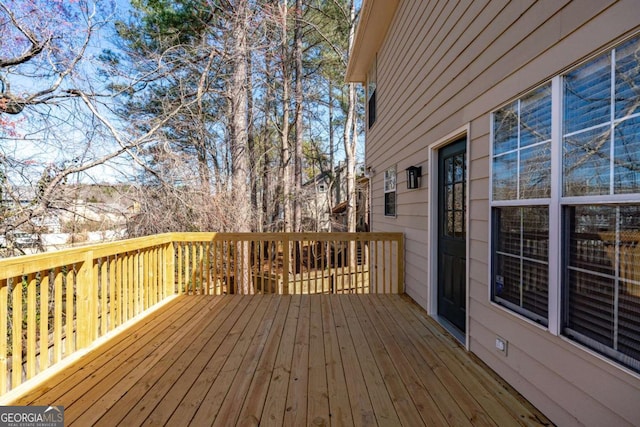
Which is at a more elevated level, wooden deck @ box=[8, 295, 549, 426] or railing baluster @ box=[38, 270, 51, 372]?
railing baluster @ box=[38, 270, 51, 372]

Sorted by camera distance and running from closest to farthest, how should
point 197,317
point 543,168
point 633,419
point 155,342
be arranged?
point 633,419 → point 543,168 → point 155,342 → point 197,317

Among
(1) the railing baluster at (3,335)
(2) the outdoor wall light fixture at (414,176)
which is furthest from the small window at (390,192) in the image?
(1) the railing baluster at (3,335)

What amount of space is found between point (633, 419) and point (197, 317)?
11.2 ft

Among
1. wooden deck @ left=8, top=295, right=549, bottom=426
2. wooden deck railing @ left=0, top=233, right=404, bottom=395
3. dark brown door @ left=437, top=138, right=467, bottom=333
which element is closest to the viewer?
wooden deck @ left=8, top=295, right=549, bottom=426

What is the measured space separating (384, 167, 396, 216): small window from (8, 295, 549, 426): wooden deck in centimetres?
207

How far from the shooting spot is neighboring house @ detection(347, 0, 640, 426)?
4.42ft

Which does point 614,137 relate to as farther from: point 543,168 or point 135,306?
point 135,306

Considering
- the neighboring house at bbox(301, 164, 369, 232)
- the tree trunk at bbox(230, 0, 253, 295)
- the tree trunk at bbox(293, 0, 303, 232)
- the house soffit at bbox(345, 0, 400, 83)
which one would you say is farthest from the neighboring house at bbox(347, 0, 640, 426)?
the tree trunk at bbox(293, 0, 303, 232)

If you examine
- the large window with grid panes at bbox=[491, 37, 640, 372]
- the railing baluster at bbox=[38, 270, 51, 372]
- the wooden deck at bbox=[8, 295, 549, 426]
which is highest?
the large window with grid panes at bbox=[491, 37, 640, 372]

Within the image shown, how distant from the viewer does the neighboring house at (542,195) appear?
1.35 metres

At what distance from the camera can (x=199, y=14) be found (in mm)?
7629

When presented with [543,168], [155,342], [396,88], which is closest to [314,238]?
[155,342]

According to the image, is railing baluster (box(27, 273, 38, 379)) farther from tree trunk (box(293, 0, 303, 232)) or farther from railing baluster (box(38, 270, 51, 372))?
tree trunk (box(293, 0, 303, 232))

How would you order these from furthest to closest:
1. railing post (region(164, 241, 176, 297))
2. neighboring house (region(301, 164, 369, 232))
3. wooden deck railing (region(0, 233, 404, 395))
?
1. neighboring house (region(301, 164, 369, 232))
2. railing post (region(164, 241, 176, 297))
3. wooden deck railing (region(0, 233, 404, 395))
